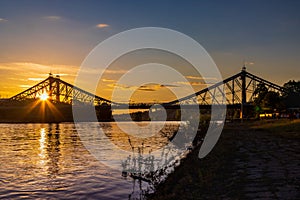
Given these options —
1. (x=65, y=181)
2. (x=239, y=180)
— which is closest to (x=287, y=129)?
(x=65, y=181)

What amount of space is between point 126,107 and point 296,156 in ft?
417

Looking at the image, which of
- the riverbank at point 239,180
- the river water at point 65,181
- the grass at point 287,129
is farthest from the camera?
the grass at point 287,129

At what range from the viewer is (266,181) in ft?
42.8

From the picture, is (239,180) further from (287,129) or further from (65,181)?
(287,129)

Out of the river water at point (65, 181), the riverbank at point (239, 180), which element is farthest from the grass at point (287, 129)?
the river water at point (65, 181)

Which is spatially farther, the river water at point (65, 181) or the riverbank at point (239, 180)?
the river water at point (65, 181)

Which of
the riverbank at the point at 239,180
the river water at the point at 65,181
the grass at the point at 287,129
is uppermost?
the grass at the point at 287,129

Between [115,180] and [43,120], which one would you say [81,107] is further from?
[115,180]

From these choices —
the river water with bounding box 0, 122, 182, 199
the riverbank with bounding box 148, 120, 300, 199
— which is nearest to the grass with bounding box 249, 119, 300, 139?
the riverbank with bounding box 148, 120, 300, 199

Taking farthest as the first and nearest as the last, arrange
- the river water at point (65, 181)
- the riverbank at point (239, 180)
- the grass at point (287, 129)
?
the grass at point (287, 129) → the river water at point (65, 181) → the riverbank at point (239, 180)

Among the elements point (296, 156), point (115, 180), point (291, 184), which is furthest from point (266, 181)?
point (115, 180)

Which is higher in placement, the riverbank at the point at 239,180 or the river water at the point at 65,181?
the riverbank at the point at 239,180

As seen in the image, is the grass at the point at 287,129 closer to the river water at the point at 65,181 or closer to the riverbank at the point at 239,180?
the riverbank at the point at 239,180

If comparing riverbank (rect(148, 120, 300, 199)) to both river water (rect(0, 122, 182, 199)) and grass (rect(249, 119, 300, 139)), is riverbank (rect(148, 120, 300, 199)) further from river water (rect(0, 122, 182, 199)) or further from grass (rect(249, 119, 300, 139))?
grass (rect(249, 119, 300, 139))
